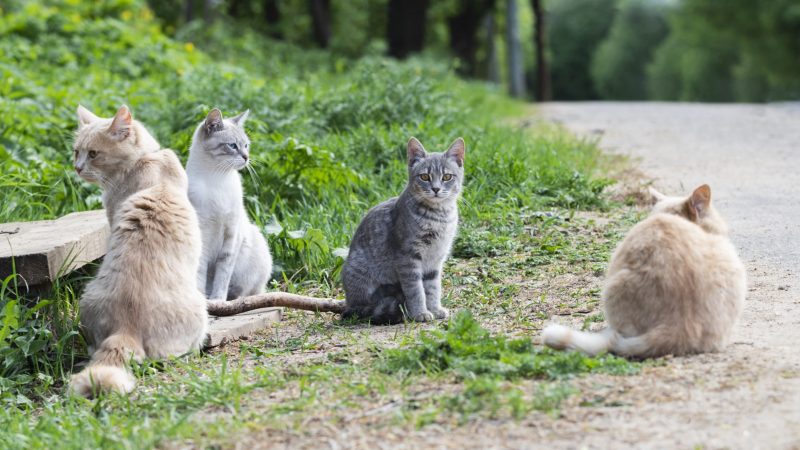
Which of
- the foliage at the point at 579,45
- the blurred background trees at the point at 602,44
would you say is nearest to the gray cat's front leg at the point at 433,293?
the blurred background trees at the point at 602,44

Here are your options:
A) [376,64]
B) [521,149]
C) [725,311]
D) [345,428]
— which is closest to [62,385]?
[345,428]

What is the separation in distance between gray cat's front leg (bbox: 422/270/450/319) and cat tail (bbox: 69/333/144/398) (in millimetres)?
1742

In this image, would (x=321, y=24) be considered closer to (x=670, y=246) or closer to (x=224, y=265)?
(x=224, y=265)

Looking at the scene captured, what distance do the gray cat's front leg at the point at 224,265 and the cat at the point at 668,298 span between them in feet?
8.59

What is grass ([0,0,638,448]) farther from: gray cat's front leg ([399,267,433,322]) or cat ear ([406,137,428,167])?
cat ear ([406,137,428,167])

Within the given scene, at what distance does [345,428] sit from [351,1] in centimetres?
3199

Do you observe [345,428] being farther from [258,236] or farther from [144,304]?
[258,236]

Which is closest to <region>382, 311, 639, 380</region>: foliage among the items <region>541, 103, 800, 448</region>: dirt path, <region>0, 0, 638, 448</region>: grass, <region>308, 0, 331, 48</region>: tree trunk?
<region>0, 0, 638, 448</region>: grass

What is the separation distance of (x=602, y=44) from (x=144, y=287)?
51.3 m

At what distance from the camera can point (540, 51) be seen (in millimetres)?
28344

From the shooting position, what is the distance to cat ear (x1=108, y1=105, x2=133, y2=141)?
595cm

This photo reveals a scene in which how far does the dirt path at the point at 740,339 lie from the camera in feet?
11.6

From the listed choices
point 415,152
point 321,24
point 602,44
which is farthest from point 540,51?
point 602,44

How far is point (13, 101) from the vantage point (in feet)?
32.5
